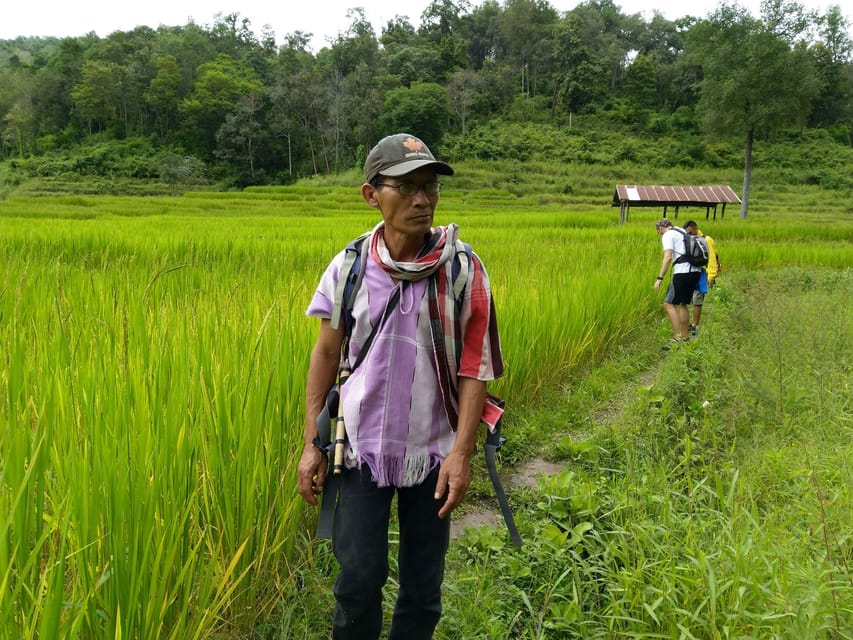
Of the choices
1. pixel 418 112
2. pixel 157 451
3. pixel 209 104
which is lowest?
pixel 157 451

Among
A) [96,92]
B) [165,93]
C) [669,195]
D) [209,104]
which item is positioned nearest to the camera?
[669,195]

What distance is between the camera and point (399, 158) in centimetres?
132

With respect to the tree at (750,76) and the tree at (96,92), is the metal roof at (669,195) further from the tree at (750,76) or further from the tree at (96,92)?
the tree at (96,92)

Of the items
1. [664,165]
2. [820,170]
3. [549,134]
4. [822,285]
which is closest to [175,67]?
[549,134]

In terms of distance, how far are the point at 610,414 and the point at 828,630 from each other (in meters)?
2.20

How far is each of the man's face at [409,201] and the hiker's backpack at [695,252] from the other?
497 centimetres

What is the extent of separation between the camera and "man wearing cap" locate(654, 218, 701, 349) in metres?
5.55

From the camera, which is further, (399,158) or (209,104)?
(209,104)

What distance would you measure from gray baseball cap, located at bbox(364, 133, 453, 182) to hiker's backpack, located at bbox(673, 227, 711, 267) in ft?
16.2

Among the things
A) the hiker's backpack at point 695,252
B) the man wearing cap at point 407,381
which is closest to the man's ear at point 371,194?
the man wearing cap at point 407,381

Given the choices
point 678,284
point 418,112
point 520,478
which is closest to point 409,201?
point 520,478

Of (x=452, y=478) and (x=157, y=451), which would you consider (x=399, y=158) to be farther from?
(x=157, y=451)

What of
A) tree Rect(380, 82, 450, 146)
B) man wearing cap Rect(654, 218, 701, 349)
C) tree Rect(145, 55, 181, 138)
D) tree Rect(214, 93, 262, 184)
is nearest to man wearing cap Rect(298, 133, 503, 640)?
man wearing cap Rect(654, 218, 701, 349)

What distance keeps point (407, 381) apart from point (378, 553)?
16.5 inches
